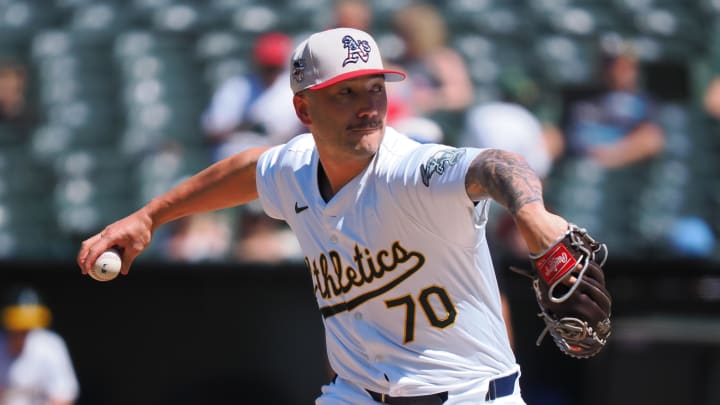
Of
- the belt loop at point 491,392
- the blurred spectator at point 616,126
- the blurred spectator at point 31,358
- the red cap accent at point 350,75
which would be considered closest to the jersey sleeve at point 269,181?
the red cap accent at point 350,75

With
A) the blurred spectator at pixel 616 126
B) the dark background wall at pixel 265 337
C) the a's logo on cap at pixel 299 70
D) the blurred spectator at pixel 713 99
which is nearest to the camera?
the a's logo on cap at pixel 299 70

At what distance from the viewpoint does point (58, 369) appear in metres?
7.75

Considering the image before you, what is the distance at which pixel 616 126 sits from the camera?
8.49m

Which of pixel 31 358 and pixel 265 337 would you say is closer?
pixel 265 337

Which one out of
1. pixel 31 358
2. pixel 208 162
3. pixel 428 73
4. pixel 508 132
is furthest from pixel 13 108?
pixel 508 132

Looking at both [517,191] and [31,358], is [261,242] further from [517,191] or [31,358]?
[517,191]

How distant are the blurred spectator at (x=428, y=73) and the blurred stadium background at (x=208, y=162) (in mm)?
186

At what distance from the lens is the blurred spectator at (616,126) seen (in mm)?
8523

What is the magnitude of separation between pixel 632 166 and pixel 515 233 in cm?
168

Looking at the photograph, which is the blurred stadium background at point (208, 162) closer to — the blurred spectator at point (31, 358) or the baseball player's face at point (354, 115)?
the blurred spectator at point (31, 358)

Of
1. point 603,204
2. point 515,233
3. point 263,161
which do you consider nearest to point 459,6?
point 603,204

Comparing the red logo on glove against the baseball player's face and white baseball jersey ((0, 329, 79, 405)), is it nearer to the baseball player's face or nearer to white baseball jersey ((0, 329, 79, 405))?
the baseball player's face

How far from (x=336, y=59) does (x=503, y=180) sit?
32.4 inches

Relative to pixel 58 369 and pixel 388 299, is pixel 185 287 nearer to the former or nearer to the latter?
pixel 58 369
